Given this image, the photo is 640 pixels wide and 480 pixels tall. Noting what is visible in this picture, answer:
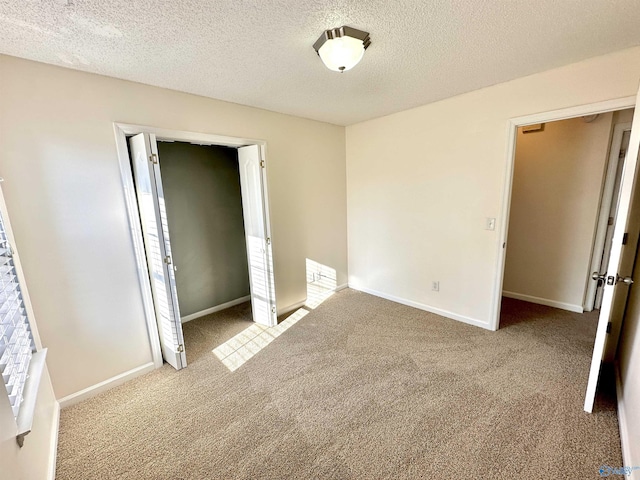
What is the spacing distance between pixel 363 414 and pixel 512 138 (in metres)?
2.65

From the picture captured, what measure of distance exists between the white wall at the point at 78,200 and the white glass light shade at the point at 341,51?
4.72 feet

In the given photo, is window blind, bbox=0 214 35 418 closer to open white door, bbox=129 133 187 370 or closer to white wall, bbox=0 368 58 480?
white wall, bbox=0 368 58 480

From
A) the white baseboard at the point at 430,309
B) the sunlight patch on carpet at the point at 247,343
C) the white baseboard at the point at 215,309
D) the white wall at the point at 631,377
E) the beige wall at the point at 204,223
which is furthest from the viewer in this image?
the white baseboard at the point at 215,309

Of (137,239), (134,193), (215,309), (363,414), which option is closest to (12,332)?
(137,239)

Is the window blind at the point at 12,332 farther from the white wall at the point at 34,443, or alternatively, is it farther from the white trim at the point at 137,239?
the white trim at the point at 137,239

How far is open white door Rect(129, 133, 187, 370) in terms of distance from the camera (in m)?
2.10

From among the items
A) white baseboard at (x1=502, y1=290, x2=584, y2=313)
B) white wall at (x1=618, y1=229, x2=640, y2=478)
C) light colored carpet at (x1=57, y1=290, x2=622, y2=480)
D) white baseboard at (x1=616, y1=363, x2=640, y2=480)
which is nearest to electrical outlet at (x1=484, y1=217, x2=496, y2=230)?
white wall at (x1=618, y1=229, x2=640, y2=478)

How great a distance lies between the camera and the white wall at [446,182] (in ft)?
7.30

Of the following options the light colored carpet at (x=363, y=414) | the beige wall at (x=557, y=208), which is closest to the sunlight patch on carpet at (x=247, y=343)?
the light colored carpet at (x=363, y=414)

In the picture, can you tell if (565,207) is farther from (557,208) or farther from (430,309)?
(430,309)

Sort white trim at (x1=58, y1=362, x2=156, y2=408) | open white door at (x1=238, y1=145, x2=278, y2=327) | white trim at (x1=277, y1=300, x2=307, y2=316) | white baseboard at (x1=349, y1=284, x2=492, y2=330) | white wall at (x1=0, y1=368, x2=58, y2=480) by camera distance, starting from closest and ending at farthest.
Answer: white wall at (x1=0, y1=368, x2=58, y2=480)
white trim at (x1=58, y1=362, x2=156, y2=408)
open white door at (x1=238, y1=145, x2=278, y2=327)
white baseboard at (x1=349, y1=284, x2=492, y2=330)
white trim at (x1=277, y1=300, x2=307, y2=316)

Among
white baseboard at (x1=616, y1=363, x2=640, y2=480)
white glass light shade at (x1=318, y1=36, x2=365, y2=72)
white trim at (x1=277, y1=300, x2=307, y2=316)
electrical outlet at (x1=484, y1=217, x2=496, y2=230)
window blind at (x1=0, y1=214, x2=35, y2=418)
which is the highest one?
white glass light shade at (x1=318, y1=36, x2=365, y2=72)

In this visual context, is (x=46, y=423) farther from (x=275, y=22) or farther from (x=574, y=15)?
(x=574, y=15)

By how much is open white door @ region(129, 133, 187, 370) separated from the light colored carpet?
273 mm
